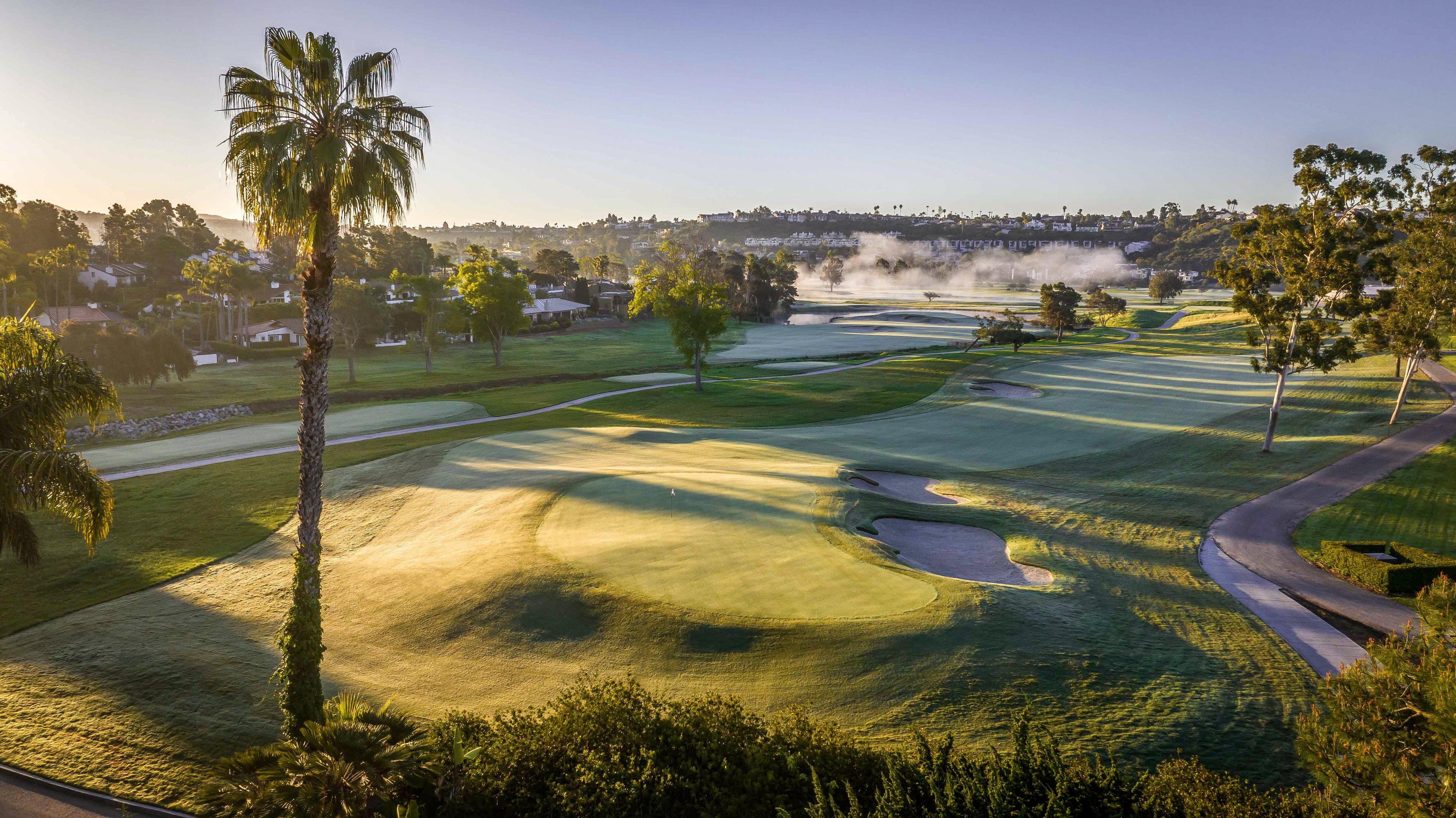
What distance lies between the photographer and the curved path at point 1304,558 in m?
17.3

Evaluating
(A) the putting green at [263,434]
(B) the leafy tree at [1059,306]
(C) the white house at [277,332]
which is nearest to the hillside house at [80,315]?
(C) the white house at [277,332]

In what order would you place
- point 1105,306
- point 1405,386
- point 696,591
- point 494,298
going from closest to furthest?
point 696,591 → point 1405,386 → point 494,298 → point 1105,306

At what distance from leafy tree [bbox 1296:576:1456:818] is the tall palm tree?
1355 centimetres

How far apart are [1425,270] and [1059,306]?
49736 mm

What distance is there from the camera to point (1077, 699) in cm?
1208

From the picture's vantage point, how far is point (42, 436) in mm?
15141

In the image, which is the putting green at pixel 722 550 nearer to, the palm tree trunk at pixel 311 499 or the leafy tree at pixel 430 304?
the palm tree trunk at pixel 311 499

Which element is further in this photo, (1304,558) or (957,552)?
(1304,558)

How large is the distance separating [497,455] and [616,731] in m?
23.3

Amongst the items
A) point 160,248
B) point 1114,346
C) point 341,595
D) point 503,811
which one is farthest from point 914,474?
point 160,248

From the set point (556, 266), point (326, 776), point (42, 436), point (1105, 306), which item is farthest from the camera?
point (556, 266)

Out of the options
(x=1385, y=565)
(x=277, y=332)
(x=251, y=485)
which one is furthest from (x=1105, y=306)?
(x=251, y=485)

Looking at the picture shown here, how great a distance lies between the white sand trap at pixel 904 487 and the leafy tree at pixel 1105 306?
9811 cm

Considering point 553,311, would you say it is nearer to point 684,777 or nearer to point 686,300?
point 686,300
